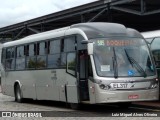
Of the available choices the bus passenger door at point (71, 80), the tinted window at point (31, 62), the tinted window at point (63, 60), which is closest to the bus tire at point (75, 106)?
the bus passenger door at point (71, 80)

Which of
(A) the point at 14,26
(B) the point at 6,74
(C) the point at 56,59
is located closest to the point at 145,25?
(A) the point at 14,26

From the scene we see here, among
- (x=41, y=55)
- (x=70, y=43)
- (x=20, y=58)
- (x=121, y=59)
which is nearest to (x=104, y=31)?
(x=121, y=59)

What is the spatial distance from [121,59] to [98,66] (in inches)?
30.8

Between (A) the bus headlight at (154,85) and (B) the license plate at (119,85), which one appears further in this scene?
(A) the bus headlight at (154,85)

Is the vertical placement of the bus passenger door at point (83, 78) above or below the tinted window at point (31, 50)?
below

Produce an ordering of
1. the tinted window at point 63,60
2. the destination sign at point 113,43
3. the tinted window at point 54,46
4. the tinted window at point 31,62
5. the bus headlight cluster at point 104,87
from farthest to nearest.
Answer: the tinted window at point 31,62, the tinted window at point 54,46, the tinted window at point 63,60, the destination sign at point 113,43, the bus headlight cluster at point 104,87

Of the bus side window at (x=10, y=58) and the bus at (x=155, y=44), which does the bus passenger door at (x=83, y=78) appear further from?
the bus side window at (x=10, y=58)

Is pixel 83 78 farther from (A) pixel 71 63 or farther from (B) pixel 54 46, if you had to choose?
(B) pixel 54 46

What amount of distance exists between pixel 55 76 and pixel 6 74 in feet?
19.7

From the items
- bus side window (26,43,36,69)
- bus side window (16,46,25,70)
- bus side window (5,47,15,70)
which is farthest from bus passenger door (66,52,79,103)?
bus side window (5,47,15,70)

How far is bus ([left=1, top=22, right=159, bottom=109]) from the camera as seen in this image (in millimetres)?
15094

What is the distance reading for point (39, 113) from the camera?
1650 cm

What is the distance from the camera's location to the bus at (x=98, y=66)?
15094 mm

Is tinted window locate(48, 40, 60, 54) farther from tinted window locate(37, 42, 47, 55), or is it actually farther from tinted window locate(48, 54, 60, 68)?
tinted window locate(37, 42, 47, 55)
